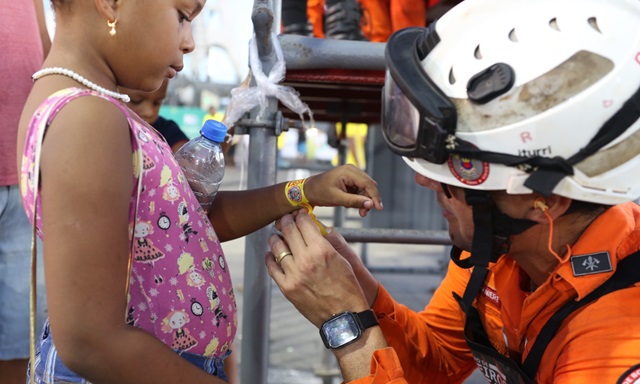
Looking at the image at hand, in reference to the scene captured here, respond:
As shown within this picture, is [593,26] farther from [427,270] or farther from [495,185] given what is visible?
[427,270]

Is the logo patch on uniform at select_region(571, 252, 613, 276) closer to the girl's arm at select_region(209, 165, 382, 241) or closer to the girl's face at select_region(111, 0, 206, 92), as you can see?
the girl's arm at select_region(209, 165, 382, 241)

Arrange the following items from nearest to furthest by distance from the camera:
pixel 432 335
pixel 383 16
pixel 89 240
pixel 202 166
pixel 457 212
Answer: pixel 89 240 → pixel 457 212 → pixel 202 166 → pixel 432 335 → pixel 383 16

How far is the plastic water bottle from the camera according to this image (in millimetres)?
1837

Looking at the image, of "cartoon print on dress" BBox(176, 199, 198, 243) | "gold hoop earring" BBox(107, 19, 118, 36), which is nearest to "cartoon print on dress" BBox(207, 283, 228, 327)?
"cartoon print on dress" BBox(176, 199, 198, 243)

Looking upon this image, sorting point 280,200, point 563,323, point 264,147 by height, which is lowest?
point 563,323

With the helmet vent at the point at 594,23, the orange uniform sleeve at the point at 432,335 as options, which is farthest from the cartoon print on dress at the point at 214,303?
the helmet vent at the point at 594,23

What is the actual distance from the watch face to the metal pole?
664mm

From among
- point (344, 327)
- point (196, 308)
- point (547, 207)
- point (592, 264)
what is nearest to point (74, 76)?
point (196, 308)

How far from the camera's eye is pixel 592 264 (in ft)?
5.36

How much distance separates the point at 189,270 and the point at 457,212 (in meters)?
0.70

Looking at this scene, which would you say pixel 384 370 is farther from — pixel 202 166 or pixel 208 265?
pixel 202 166

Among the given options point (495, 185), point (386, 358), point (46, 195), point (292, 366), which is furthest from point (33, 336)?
point (292, 366)

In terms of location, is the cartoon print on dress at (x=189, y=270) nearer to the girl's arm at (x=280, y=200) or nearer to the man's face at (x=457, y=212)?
the girl's arm at (x=280, y=200)

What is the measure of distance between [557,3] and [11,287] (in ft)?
6.23
